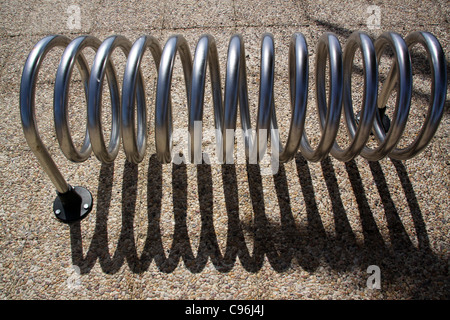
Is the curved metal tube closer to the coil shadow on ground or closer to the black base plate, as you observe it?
the black base plate

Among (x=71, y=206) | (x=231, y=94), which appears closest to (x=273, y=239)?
(x=231, y=94)

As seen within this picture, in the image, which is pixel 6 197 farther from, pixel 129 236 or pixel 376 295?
pixel 376 295

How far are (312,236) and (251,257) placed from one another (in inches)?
19.6

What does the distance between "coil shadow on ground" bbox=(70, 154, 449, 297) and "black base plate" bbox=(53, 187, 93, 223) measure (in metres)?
0.08

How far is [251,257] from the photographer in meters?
2.77

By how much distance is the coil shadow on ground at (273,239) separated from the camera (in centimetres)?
272

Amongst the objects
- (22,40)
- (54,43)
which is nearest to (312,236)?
(54,43)

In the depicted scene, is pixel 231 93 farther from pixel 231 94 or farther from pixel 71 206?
pixel 71 206

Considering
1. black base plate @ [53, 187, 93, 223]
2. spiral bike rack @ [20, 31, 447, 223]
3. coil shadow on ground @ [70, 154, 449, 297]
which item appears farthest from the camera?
black base plate @ [53, 187, 93, 223]

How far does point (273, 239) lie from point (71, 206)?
161cm

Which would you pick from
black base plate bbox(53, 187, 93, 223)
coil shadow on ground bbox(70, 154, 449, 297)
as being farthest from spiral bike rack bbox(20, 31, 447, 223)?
coil shadow on ground bbox(70, 154, 449, 297)

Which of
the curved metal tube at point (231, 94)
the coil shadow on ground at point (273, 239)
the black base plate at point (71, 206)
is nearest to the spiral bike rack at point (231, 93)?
the curved metal tube at point (231, 94)

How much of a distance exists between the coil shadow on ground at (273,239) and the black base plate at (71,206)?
0.28 ft

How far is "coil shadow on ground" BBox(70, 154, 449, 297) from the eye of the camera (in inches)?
107
